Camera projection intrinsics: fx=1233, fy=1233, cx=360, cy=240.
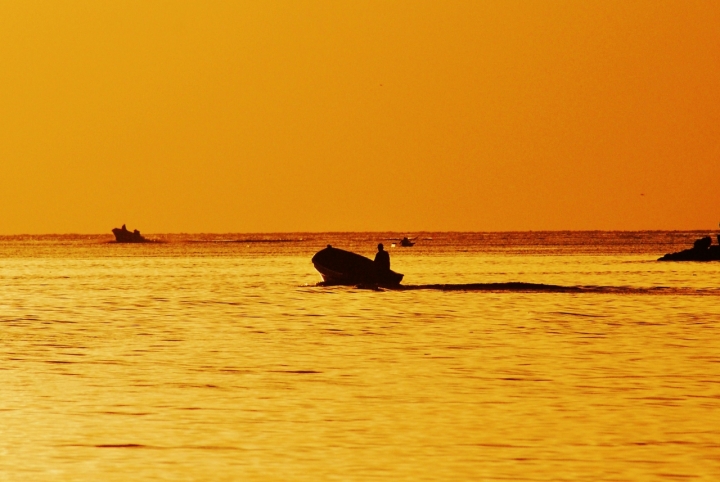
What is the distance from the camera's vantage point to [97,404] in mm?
18031

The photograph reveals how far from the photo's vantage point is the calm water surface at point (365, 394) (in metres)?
13.7

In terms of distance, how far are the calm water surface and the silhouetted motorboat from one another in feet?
43.4

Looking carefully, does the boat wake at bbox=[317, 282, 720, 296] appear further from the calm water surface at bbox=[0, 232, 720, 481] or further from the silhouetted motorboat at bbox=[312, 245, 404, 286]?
the calm water surface at bbox=[0, 232, 720, 481]

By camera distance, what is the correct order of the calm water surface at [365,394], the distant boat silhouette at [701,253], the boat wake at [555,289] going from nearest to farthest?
the calm water surface at [365,394]
the boat wake at [555,289]
the distant boat silhouette at [701,253]

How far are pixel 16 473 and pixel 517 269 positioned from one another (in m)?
65.7

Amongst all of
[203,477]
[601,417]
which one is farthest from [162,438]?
[601,417]

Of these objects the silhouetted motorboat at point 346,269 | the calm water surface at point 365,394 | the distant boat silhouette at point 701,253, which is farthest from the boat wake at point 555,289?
the distant boat silhouette at point 701,253

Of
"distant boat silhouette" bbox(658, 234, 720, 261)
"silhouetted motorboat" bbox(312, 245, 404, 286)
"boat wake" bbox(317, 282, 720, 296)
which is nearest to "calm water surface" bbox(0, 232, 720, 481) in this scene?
"boat wake" bbox(317, 282, 720, 296)

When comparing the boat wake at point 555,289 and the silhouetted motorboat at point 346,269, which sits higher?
the silhouetted motorboat at point 346,269

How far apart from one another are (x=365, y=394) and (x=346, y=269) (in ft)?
115

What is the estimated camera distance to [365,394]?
61.9 ft

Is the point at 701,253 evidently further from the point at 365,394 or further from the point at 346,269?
the point at 365,394

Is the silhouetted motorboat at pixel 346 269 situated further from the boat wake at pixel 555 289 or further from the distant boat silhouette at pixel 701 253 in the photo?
the distant boat silhouette at pixel 701 253

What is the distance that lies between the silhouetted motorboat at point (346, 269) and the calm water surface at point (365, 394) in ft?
43.4
